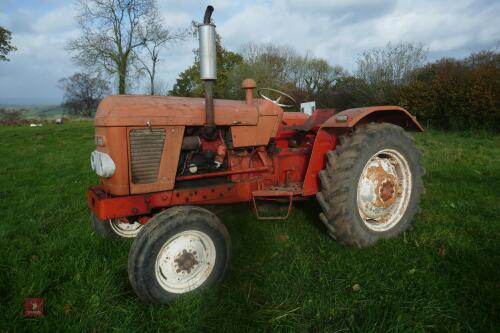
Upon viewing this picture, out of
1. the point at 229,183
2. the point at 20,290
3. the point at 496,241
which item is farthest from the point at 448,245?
the point at 20,290

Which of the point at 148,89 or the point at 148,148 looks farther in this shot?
the point at 148,89

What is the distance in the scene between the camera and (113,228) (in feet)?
10.9

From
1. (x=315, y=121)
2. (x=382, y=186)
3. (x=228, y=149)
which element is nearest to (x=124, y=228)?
(x=228, y=149)

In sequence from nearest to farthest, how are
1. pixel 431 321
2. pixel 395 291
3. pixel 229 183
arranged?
1. pixel 431 321
2. pixel 395 291
3. pixel 229 183

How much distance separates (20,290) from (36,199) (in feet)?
8.88

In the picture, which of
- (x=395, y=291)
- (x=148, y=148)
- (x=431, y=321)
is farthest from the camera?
(x=148, y=148)

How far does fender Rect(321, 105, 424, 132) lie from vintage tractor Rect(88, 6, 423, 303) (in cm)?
1

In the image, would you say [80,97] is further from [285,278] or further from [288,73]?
[285,278]

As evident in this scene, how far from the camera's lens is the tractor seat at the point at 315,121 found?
11.9ft

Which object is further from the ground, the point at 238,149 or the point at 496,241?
the point at 238,149

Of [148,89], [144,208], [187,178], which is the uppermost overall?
[148,89]

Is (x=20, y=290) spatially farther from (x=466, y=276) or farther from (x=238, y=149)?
(x=466, y=276)

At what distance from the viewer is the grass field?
2.17 m

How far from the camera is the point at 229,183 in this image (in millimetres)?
3154
